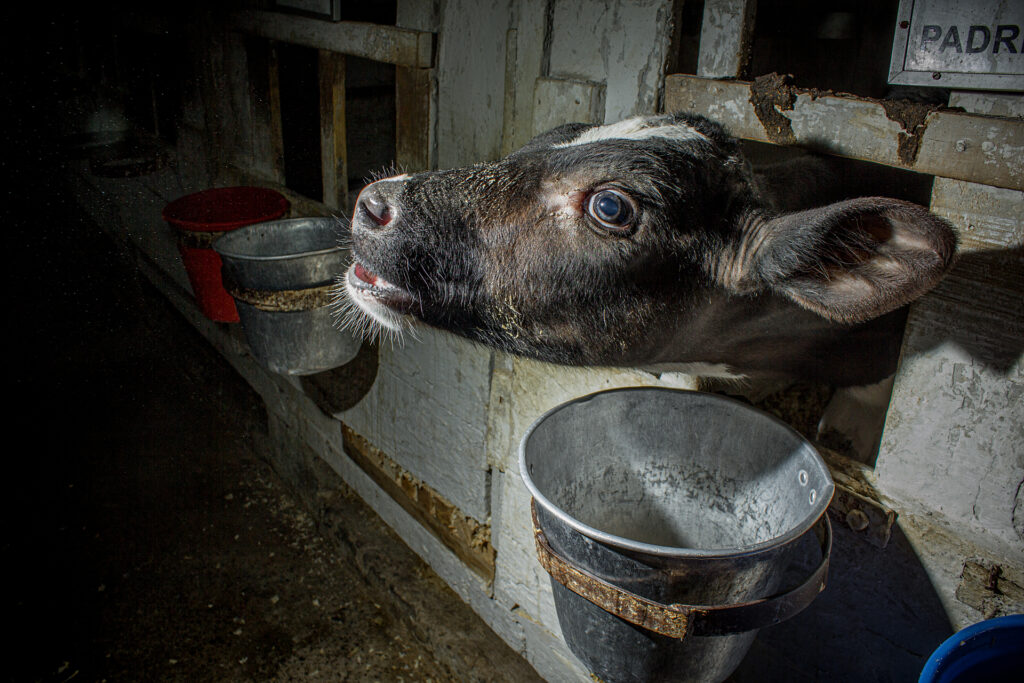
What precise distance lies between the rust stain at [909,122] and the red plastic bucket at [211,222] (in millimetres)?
2885

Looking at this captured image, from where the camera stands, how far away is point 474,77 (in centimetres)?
267

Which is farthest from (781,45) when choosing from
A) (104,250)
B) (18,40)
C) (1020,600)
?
(18,40)

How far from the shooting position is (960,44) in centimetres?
147

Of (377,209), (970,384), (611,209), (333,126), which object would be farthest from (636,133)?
(333,126)

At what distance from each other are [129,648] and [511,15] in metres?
3.28

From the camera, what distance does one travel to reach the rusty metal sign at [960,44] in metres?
1.40

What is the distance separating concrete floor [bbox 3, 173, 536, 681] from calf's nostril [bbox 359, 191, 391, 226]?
2330 millimetres

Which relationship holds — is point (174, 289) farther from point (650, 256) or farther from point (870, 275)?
point (870, 275)

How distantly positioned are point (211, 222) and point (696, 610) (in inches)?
125

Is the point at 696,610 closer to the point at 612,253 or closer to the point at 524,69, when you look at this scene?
the point at 612,253

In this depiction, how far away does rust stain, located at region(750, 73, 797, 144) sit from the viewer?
70.5 inches

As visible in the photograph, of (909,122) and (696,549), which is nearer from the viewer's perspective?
(696,549)

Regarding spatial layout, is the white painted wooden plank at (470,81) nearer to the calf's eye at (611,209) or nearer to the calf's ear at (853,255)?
the calf's eye at (611,209)

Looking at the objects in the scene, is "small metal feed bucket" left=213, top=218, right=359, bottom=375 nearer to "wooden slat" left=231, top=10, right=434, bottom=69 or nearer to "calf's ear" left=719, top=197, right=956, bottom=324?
"wooden slat" left=231, top=10, right=434, bottom=69
